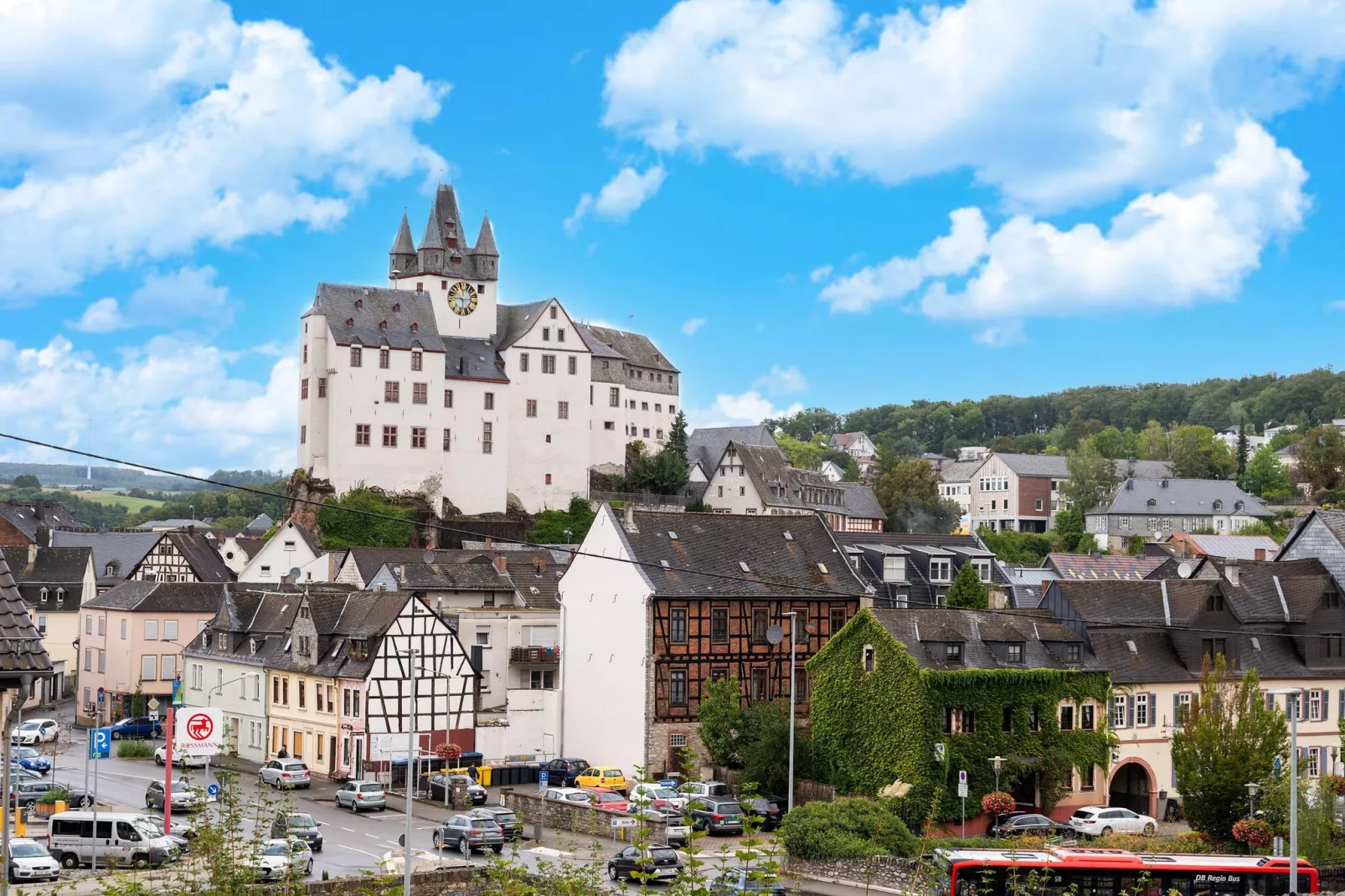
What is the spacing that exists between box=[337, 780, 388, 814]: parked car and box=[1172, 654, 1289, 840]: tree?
2321 centimetres

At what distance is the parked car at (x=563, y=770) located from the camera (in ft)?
177

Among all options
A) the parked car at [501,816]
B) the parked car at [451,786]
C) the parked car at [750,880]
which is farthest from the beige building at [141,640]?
the parked car at [750,880]

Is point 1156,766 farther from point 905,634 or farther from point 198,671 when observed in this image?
point 198,671

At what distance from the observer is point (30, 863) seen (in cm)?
3441

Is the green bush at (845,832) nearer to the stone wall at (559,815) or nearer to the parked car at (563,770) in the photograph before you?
the stone wall at (559,815)

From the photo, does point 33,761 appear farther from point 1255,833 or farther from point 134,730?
point 1255,833

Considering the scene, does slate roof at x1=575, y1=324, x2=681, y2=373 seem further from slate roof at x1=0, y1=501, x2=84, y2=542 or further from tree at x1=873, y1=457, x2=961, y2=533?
slate roof at x1=0, y1=501, x2=84, y2=542

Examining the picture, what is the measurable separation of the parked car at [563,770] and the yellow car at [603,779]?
3.67 ft

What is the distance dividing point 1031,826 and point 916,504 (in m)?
99.0

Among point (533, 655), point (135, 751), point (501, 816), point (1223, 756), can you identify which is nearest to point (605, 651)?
point (533, 655)

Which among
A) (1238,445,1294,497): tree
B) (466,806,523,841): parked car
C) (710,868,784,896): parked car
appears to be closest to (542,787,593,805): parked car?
(466,806,523,841): parked car

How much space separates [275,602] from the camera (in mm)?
65562

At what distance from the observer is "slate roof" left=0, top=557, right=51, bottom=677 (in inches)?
489

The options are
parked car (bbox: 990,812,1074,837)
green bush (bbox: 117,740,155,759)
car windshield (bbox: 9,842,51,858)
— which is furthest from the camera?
green bush (bbox: 117,740,155,759)
